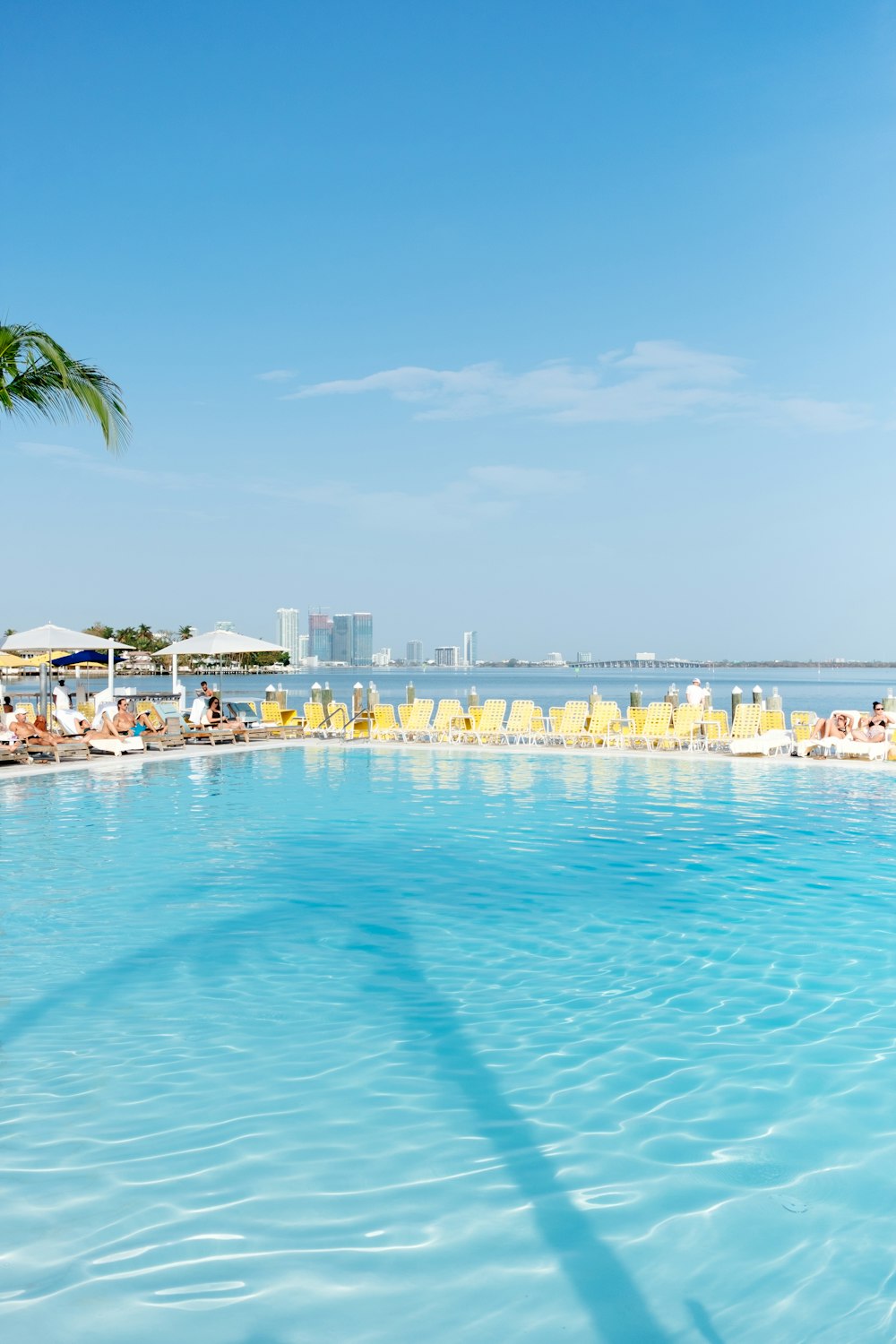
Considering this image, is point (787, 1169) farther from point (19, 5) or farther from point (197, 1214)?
point (19, 5)

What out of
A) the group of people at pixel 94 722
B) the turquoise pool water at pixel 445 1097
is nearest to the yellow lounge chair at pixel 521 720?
the group of people at pixel 94 722

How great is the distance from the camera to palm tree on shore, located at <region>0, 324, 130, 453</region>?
30.2 ft

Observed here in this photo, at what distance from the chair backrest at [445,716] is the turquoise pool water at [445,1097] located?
9.79m

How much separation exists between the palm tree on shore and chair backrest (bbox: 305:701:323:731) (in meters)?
10.4

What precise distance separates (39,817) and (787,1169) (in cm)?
870

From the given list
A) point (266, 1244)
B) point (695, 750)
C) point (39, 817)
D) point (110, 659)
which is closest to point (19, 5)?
point (110, 659)

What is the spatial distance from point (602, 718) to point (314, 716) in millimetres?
5732

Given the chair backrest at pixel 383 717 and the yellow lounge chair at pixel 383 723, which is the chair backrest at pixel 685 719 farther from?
the chair backrest at pixel 383 717

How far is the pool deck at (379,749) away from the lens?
47.4ft

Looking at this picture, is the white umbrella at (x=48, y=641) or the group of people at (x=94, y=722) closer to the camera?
the group of people at (x=94, y=722)

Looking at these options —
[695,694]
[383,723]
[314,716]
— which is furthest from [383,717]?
[695,694]

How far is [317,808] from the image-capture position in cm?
1134

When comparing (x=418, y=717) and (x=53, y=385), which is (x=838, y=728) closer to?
(x=418, y=717)

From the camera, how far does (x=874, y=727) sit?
50.7ft
